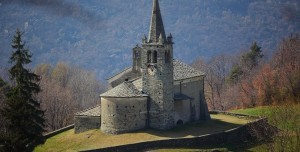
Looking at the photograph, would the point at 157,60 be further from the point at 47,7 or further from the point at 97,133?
the point at 47,7

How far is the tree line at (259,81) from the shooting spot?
69.9 m

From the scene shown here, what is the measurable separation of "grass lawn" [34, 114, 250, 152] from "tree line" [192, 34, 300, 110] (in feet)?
41.6

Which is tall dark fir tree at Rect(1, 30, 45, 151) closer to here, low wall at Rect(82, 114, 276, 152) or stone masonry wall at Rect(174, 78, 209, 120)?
low wall at Rect(82, 114, 276, 152)

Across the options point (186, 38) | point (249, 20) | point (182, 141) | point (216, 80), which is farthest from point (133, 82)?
point (186, 38)

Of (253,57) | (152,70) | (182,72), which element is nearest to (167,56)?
(152,70)

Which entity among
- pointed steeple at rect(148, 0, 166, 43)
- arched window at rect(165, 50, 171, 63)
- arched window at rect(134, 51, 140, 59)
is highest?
pointed steeple at rect(148, 0, 166, 43)

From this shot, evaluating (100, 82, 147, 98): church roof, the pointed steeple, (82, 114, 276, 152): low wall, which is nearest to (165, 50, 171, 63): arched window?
the pointed steeple

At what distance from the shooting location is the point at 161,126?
5056cm

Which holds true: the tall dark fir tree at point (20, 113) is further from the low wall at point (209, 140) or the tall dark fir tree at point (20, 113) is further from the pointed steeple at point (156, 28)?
the pointed steeple at point (156, 28)

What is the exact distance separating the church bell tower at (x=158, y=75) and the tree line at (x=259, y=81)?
16.5 m

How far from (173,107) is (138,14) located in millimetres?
96350

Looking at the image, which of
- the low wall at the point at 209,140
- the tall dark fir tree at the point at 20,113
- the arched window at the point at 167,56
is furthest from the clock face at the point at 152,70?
the tall dark fir tree at the point at 20,113

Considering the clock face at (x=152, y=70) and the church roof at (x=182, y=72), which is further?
the church roof at (x=182, y=72)

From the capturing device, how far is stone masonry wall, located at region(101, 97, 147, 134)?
49.4 meters
